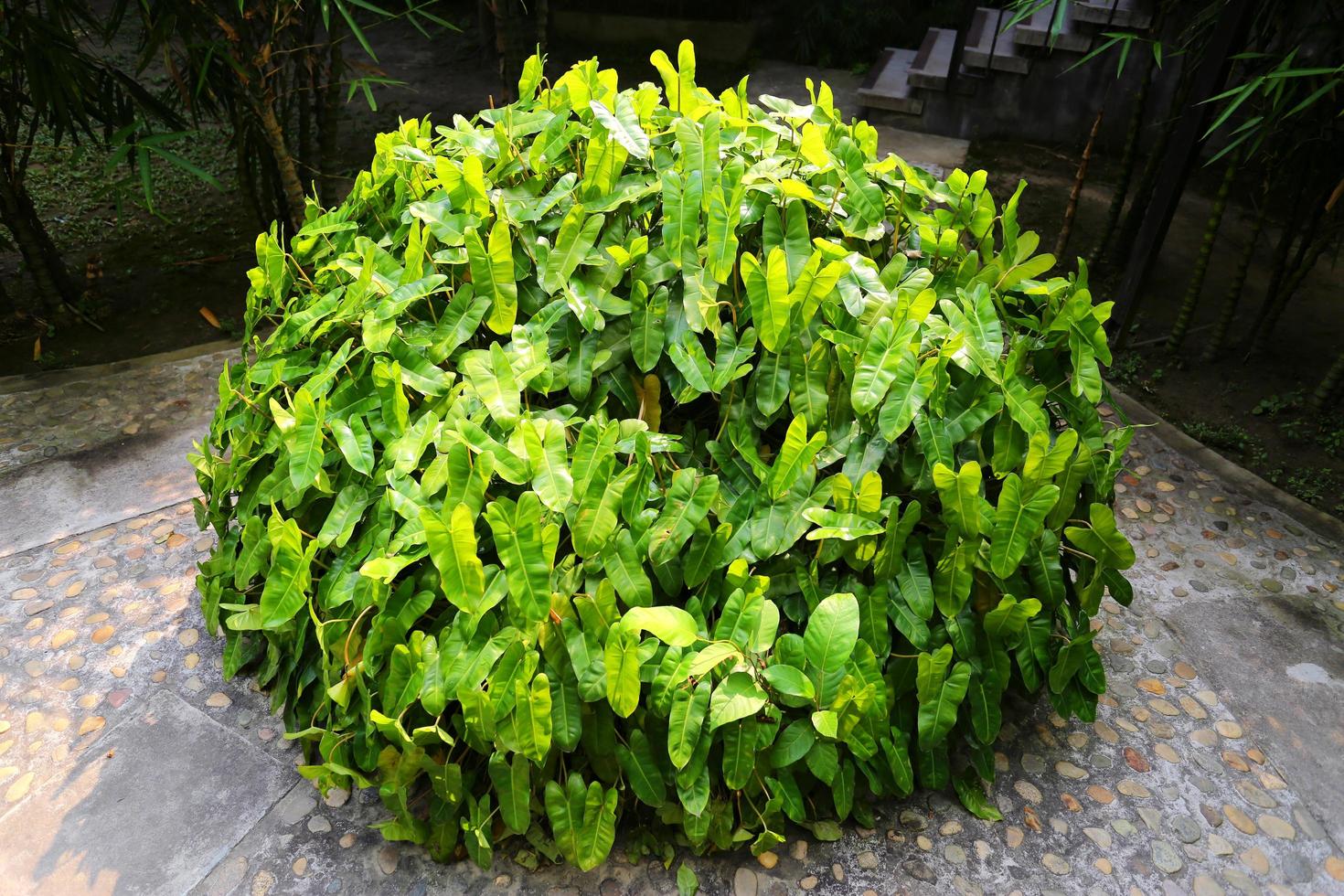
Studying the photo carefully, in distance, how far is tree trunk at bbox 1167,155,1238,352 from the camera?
10.5 feet

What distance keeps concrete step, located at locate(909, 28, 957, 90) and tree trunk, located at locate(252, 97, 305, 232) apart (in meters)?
3.48

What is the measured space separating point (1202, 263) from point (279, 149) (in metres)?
3.72

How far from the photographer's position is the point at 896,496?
5.80ft

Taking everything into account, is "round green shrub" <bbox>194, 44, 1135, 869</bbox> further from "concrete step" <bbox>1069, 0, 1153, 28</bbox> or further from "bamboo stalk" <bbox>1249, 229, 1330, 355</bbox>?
"concrete step" <bbox>1069, 0, 1153, 28</bbox>

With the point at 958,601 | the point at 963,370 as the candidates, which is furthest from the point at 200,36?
the point at 958,601

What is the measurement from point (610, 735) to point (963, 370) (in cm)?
101

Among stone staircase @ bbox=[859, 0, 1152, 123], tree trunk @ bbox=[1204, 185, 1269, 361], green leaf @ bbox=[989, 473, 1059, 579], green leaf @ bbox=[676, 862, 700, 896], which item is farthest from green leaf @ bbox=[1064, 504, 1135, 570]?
stone staircase @ bbox=[859, 0, 1152, 123]

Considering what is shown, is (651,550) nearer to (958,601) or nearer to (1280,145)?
(958,601)

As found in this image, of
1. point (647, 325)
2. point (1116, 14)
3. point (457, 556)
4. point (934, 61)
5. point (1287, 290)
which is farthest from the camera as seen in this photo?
point (934, 61)

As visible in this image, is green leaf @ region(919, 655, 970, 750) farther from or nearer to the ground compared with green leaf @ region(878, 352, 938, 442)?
nearer to the ground

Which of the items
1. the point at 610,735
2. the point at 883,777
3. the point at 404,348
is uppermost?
the point at 404,348

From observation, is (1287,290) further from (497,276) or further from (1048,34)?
(497,276)

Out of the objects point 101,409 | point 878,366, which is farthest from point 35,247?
point 878,366

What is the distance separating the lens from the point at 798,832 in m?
1.85
